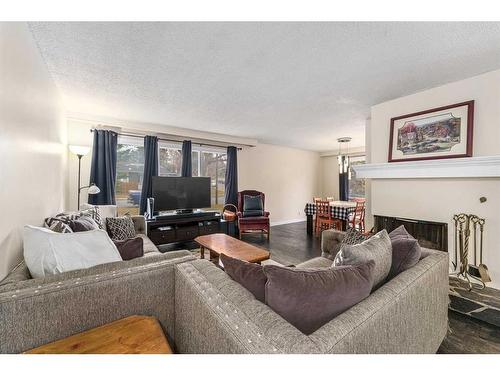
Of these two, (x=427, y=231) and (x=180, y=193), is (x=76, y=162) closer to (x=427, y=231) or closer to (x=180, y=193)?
(x=180, y=193)

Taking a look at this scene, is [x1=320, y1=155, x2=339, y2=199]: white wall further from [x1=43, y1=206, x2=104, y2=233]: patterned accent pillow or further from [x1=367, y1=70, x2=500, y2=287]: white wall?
[x1=43, y1=206, x2=104, y2=233]: patterned accent pillow

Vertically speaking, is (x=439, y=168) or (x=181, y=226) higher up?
(x=439, y=168)

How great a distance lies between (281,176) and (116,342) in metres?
5.85

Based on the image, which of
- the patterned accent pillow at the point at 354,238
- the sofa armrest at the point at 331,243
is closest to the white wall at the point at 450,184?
the sofa armrest at the point at 331,243

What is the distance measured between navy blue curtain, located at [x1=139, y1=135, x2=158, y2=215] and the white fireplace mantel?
144 inches

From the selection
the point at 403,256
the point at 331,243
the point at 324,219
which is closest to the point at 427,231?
the point at 331,243

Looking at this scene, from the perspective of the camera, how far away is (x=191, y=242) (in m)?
4.21

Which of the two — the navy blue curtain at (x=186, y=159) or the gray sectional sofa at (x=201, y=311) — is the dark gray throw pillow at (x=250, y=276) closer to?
the gray sectional sofa at (x=201, y=311)

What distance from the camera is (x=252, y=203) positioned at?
502 cm

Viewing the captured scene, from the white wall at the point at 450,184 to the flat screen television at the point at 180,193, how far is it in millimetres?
3058

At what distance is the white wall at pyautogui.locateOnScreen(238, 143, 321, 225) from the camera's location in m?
5.74
